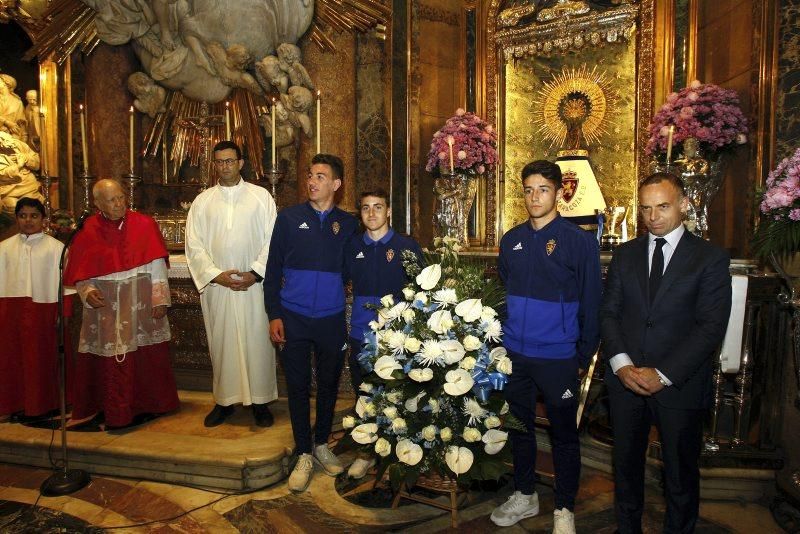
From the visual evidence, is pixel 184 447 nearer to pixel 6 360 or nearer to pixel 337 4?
pixel 6 360

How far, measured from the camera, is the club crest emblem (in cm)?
535

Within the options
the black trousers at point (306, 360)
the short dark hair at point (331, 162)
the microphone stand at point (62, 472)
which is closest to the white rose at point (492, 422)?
the black trousers at point (306, 360)

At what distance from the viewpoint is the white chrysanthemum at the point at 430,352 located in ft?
8.92

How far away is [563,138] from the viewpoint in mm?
6207

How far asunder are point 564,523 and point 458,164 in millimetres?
3561

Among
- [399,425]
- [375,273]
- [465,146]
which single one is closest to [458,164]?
[465,146]

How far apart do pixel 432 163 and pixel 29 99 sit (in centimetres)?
524

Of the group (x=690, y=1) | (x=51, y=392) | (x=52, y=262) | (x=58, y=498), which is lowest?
(x=58, y=498)

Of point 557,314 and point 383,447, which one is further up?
point 557,314

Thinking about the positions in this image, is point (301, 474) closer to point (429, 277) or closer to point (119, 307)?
point (429, 277)

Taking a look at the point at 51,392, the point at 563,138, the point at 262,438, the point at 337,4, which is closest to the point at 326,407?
the point at 262,438

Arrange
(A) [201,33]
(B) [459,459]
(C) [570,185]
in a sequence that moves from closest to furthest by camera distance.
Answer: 1. (B) [459,459]
2. (C) [570,185]
3. (A) [201,33]

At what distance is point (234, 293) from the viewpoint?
4332 millimetres

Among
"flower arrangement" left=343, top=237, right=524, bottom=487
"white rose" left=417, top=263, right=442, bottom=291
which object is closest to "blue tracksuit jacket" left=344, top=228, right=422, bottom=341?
"flower arrangement" left=343, top=237, right=524, bottom=487
